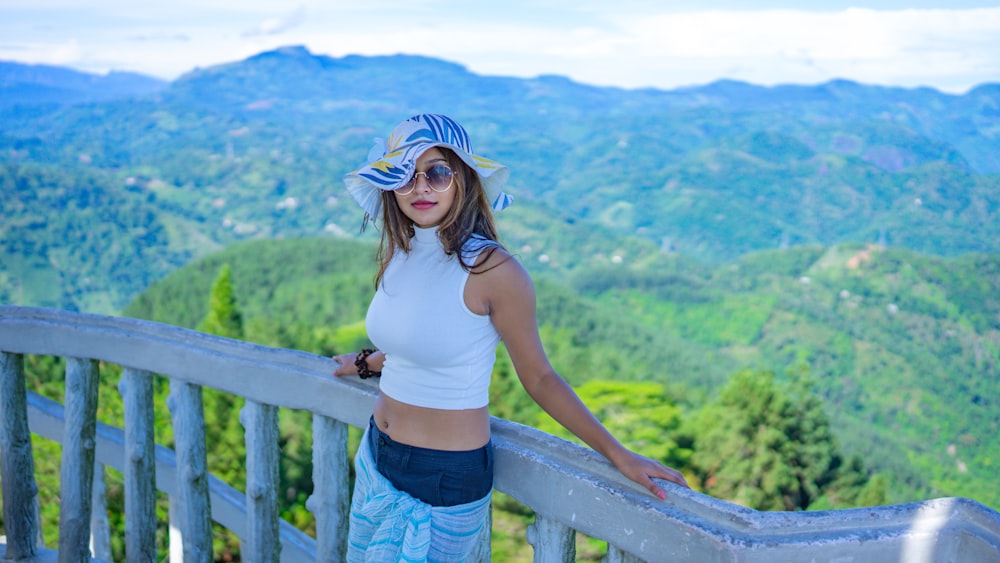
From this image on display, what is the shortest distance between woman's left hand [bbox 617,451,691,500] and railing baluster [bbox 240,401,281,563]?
80 centimetres

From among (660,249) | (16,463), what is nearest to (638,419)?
(16,463)

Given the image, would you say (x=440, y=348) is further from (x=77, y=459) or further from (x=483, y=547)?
(x=77, y=459)

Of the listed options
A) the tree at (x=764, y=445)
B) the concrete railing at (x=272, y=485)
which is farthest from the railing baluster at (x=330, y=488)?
the tree at (x=764, y=445)

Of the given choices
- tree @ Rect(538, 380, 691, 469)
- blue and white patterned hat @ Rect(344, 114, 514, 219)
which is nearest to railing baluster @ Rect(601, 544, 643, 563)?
blue and white patterned hat @ Rect(344, 114, 514, 219)

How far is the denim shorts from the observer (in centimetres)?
135

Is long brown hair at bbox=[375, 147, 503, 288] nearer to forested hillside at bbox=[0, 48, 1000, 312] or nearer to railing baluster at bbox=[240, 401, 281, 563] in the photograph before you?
railing baluster at bbox=[240, 401, 281, 563]

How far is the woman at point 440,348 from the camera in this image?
1324mm

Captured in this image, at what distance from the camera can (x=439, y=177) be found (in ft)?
4.64

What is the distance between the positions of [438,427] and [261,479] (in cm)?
49

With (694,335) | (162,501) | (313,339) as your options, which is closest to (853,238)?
(694,335)

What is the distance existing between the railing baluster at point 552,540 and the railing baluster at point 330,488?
1.47ft

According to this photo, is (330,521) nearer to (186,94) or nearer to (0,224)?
(0,224)

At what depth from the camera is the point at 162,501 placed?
13.7 m

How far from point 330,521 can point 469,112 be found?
13904 cm
